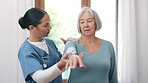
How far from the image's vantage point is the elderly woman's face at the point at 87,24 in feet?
4.96

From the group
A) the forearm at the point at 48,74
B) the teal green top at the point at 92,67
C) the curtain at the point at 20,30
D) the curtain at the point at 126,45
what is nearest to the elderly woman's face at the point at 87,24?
the teal green top at the point at 92,67

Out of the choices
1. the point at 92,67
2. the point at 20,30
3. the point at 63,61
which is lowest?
the point at 92,67

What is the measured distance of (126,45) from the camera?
2918mm

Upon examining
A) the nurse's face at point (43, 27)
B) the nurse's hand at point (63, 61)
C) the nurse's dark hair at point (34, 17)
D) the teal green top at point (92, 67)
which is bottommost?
the teal green top at point (92, 67)

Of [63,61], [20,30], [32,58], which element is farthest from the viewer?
[20,30]

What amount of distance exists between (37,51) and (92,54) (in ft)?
1.25

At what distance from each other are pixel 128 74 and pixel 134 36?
0.52 m

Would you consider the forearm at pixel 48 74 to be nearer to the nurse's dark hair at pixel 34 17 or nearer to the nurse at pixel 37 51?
the nurse at pixel 37 51

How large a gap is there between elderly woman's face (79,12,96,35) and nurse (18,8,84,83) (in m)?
0.25

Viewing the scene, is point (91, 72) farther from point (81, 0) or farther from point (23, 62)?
point (81, 0)

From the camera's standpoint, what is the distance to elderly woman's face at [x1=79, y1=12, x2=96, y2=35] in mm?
1512

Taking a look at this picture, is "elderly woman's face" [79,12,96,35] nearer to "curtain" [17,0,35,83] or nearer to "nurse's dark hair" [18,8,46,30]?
"nurse's dark hair" [18,8,46,30]

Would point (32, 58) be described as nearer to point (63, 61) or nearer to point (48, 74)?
point (48, 74)
